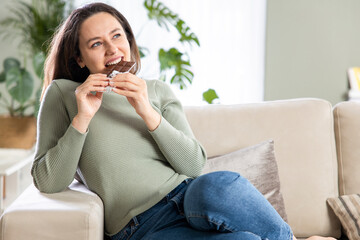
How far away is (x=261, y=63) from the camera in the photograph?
4227 mm

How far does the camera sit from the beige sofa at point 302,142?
Result: 182cm

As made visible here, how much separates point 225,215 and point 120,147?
0.46 m

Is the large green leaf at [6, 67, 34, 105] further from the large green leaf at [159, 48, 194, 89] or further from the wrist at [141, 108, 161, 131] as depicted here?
the wrist at [141, 108, 161, 131]

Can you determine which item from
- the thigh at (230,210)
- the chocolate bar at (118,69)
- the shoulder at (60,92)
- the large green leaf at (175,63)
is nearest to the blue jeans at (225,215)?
the thigh at (230,210)

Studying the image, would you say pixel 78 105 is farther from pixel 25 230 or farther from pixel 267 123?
pixel 267 123

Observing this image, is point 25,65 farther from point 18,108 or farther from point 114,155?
point 114,155

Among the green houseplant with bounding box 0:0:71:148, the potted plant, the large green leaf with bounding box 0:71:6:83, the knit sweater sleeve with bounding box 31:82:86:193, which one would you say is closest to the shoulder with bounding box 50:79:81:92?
the knit sweater sleeve with bounding box 31:82:86:193

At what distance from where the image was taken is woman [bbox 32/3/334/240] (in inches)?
54.6

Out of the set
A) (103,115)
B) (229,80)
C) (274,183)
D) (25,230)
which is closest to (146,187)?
(103,115)

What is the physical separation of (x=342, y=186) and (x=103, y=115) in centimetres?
96

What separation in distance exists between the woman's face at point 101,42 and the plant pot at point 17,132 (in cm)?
183

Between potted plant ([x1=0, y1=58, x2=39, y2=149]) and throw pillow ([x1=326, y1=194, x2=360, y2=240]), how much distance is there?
2.25m

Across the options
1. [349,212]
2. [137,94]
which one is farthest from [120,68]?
[349,212]

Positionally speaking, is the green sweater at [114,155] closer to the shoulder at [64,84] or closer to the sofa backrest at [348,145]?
the shoulder at [64,84]
